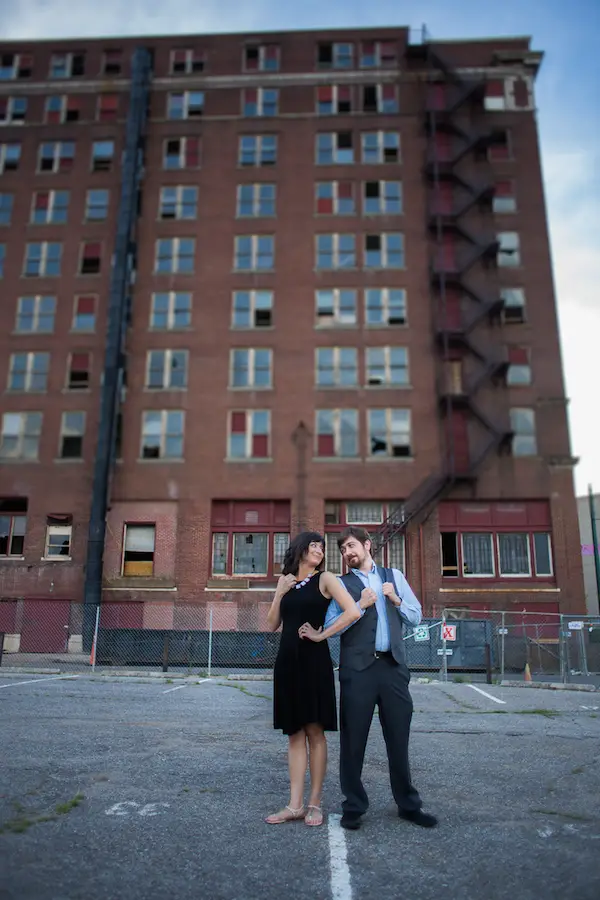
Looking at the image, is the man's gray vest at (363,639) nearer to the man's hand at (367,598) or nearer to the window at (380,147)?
the man's hand at (367,598)

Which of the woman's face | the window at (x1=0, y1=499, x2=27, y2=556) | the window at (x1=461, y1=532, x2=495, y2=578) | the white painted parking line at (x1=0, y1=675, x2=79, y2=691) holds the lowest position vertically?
the white painted parking line at (x1=0, y1=675, x2=79, y2=691)

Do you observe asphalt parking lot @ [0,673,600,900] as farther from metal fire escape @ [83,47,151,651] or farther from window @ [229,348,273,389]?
window @ [229,348,273,389]

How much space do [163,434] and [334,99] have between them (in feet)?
73.3

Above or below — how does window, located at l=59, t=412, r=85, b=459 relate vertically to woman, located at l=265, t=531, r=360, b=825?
above

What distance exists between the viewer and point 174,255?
128 feet

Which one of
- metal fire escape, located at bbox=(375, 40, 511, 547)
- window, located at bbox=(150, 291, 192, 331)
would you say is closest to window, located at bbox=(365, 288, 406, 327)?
metal fire escape, located at bbox=(375, 40, 511, 547)

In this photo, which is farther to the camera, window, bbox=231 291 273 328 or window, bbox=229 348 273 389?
window, bbox=231 291 273 328

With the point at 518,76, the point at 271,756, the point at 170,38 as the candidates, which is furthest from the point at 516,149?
the point at 271,756

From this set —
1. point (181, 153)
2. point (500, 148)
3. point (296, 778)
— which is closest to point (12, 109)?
point (181, 153)

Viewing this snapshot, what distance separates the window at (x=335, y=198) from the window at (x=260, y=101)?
601 cm

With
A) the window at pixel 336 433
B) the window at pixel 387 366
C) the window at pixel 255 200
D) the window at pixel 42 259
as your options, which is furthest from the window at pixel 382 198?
the window at pixel 42 259

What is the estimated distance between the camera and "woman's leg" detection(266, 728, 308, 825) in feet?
15.3

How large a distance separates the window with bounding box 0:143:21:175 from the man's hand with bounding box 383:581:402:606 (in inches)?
1732

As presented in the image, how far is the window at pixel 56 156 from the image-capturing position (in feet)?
136
